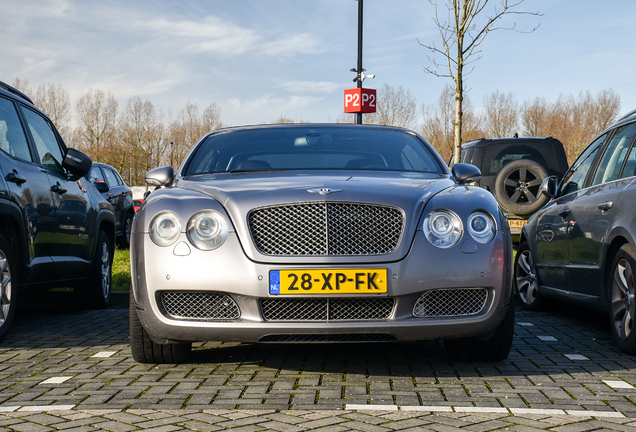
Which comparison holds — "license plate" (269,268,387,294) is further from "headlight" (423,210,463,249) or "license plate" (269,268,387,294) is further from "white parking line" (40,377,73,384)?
"white parking line" (40,377,73,384)

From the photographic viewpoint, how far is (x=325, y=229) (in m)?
3.93

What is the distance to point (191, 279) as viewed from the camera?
391 cm

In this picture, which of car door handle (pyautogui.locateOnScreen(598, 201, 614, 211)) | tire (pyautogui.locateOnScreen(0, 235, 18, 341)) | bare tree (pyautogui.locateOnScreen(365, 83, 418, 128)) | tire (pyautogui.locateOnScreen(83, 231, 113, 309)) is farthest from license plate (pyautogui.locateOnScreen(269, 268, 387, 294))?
bare tree (pyautogui.locateOnScreen(365, 83, 418, 128))

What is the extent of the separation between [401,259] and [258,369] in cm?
114

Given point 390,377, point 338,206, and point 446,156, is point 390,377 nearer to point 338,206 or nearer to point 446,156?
point 338,206

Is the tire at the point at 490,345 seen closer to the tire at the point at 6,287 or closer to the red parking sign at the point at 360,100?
the tire at the point at 6,287

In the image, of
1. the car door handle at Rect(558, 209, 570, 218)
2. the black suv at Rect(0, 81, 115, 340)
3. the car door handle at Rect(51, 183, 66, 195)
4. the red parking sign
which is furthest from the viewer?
the red parking sign

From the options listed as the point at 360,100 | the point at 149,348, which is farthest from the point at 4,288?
the point at 360,100

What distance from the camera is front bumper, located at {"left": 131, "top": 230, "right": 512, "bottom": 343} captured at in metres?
3.87

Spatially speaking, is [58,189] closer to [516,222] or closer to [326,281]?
[326,281]

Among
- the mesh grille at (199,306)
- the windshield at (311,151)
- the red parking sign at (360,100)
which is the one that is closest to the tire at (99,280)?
the windshield at (311,151)

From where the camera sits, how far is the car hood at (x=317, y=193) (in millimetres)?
3947

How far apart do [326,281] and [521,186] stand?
24.0ft

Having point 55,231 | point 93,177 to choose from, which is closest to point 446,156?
point 93,177
